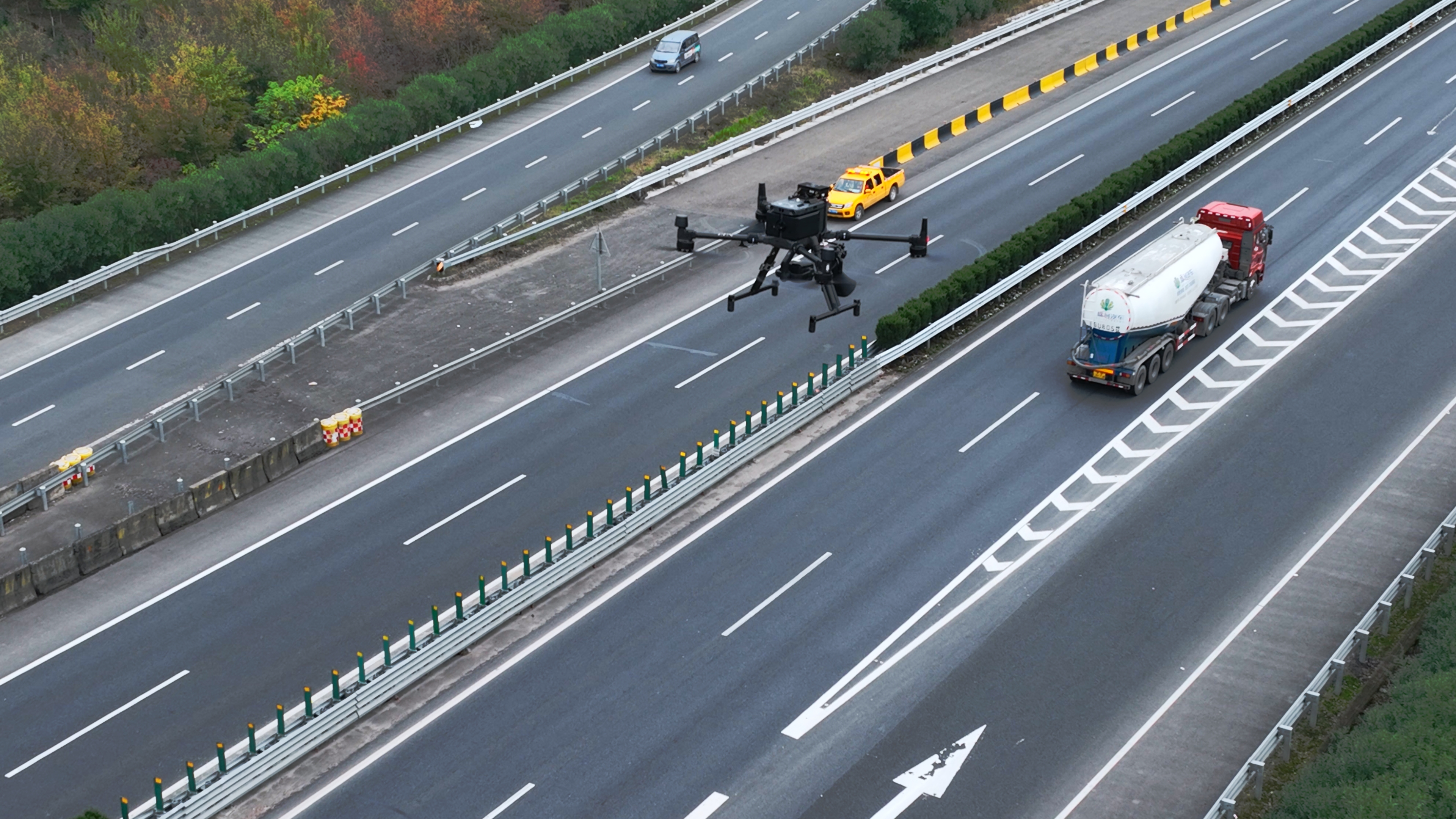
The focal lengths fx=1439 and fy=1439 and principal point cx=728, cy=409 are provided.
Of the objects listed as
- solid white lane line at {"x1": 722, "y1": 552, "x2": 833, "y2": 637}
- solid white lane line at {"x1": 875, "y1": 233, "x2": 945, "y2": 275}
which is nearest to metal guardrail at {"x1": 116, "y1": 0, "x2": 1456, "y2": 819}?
solid white lane line at {"x1": 722, "y1": 552, "x2": 833, "y2": 637}

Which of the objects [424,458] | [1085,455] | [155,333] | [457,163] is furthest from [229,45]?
[1085,455]

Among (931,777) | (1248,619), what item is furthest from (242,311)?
(1248,619)

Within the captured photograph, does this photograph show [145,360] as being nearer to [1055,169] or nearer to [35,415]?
[35,415]

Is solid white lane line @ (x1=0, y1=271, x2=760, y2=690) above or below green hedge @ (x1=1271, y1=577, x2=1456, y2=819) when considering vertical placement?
above

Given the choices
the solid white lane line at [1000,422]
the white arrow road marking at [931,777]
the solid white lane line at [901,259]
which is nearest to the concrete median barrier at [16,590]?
the white arrow road marking at [931,777]

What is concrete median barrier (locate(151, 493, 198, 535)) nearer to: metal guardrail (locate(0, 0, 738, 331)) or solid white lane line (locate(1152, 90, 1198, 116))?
metal guardrail (locate(0, 0, 738, 331))

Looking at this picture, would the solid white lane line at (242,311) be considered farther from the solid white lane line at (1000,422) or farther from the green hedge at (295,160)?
the solid white lane line at (1000,422)
